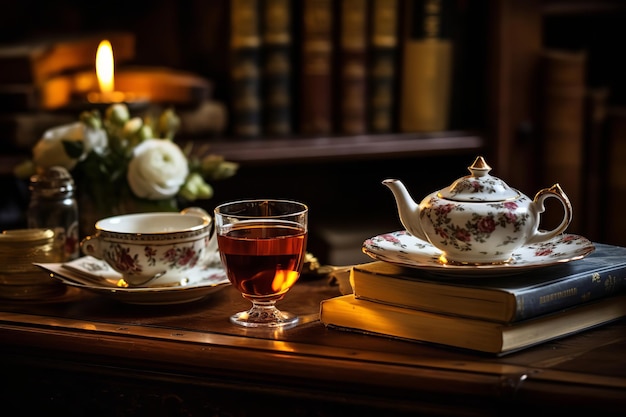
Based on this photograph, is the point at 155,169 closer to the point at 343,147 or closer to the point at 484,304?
the point at 484,304

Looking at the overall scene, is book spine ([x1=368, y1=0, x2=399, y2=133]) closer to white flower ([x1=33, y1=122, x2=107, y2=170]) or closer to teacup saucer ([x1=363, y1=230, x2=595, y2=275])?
white flower ([x1=33, y1=122, x2=107, y2=170])

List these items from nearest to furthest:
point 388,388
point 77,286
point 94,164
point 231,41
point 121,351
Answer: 1. point 388,388
2. point 121,351
3. point 77,286
4. point 94,164
5. point 231,41

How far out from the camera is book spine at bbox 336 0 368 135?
7.11 feet

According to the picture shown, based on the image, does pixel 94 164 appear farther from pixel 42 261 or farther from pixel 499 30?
pixel 499 30

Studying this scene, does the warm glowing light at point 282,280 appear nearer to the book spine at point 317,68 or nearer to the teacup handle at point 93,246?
the teacup handle at point 93,246

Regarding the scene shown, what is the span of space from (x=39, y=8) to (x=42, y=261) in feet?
3.79

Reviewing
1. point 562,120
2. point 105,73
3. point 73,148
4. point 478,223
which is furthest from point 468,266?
A: point 562,120

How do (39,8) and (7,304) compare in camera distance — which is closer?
(7,304)

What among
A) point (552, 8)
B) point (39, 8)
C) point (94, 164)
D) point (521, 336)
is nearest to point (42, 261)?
point (94, 164)

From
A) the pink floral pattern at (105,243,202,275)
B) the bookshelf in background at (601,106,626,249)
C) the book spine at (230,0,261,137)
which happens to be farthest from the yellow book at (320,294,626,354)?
the bookshelf in background at (601,106,626,249)

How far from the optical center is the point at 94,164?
1.49 m

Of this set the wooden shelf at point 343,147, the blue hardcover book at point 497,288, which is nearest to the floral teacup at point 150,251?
the blue hardcover book at point 497,288

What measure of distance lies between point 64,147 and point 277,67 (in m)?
0.78

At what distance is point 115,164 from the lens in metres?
1.50
